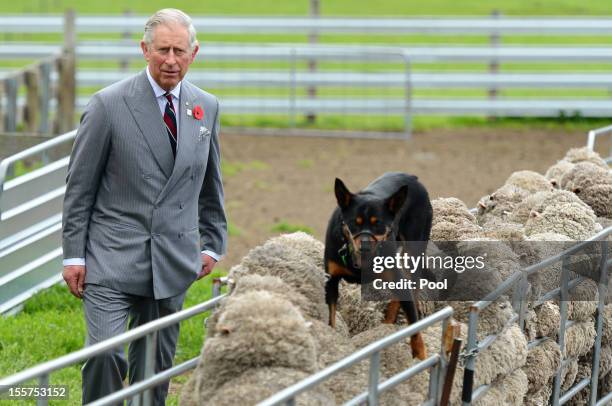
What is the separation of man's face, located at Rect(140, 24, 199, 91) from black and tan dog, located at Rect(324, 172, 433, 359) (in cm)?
89

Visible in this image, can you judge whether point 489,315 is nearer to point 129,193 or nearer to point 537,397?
point 537,397

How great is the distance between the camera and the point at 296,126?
16.0 metres

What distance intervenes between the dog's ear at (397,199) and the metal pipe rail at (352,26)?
13040 mm

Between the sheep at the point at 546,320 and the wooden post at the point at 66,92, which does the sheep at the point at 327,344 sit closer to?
the sheep at the point at 546,320

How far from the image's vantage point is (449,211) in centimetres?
543

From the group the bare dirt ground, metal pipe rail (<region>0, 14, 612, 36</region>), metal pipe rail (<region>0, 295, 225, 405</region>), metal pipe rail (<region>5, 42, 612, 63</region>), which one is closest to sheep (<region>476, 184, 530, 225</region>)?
metal pipe rail (<region>0, 295, 225, 405</region>)

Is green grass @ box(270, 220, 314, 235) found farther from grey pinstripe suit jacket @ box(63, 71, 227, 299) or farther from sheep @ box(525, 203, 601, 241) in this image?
grey pinstripe suit jacket @ box(63, 71, 227, 299)

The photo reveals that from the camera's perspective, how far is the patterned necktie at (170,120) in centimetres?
457

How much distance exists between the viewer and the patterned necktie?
15.0 ft

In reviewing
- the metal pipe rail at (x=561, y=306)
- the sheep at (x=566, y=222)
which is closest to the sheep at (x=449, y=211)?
the sheep at (x=566, y=222)

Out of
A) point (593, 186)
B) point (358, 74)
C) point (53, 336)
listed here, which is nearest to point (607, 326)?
point (593, 186)

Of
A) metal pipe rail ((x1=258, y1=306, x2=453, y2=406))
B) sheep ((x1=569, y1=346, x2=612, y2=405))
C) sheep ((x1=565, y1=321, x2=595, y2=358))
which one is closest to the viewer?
metal pipe rail ((x1=258, y1=306, x2=453, y2=406))

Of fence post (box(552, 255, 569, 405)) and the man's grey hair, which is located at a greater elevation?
the man's grey hair

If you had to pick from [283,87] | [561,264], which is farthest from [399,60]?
[561,264]
